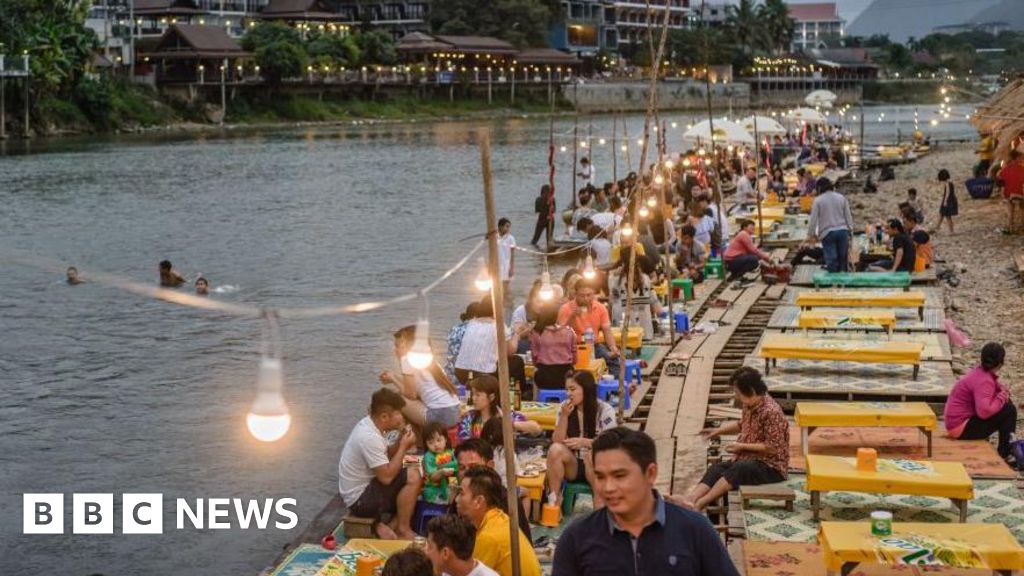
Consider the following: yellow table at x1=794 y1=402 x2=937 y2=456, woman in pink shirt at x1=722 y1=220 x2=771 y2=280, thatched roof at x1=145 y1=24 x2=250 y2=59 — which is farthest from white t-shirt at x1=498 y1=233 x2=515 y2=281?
thatched roof at x1=145 y1=24 x2=250 y2=59

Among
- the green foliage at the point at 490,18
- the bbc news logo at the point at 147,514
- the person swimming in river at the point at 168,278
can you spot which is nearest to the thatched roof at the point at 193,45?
the green foliage at the point at 490,18

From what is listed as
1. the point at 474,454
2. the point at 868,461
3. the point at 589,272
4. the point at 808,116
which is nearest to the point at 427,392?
the point at 474,454

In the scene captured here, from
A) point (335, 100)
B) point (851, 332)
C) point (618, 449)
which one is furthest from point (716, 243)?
point (335, 100)

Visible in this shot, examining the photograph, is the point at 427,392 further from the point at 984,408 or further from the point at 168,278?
the point at 168,278

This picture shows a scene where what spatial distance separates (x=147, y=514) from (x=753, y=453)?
551 cm

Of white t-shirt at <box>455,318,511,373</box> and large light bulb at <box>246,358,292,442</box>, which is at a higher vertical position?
large light bulb at <box>246,358,292,442</box>

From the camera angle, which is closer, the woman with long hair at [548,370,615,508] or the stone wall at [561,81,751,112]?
the woman with long hair at [548,370,615,508]

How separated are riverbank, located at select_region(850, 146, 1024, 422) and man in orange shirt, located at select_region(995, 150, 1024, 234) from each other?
0.32 metres

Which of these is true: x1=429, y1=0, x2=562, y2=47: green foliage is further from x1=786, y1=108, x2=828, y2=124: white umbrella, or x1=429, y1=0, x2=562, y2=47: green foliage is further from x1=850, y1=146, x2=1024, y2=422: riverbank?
x1=850, y1=146, x2=1024, y2=422: riverbank

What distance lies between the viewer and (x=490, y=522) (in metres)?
6.95

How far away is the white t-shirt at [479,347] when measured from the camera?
38.7 feet

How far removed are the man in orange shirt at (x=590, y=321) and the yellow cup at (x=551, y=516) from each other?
4118 millimetres

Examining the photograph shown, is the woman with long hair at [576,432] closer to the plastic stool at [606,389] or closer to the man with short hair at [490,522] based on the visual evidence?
the man with short hair at [490,522]

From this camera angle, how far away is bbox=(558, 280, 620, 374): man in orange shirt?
42.6 ft
